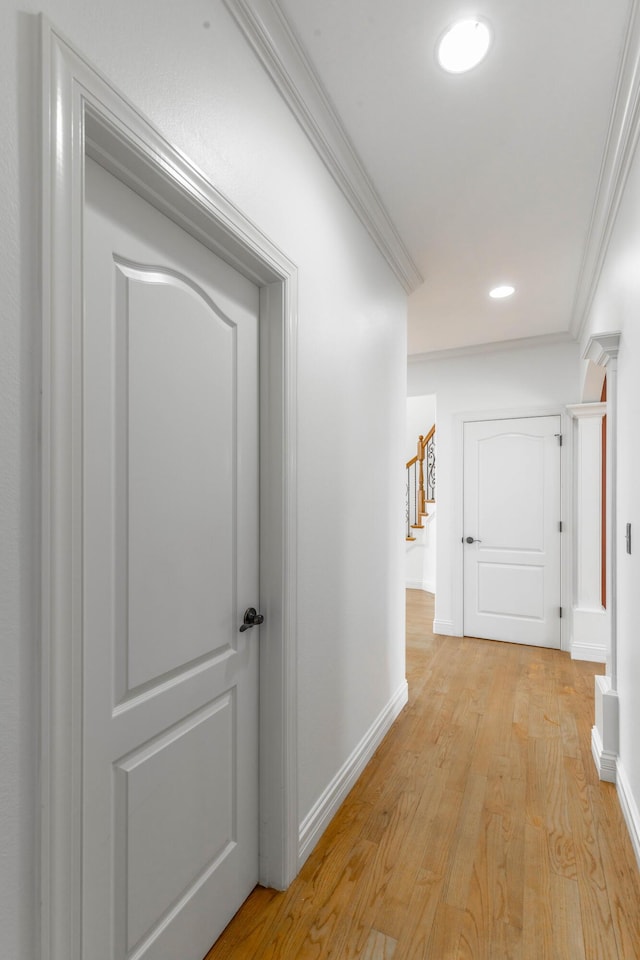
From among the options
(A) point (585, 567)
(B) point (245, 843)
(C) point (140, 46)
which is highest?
(C) point (140, 46)

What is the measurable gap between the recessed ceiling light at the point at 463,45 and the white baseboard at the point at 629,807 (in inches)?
104

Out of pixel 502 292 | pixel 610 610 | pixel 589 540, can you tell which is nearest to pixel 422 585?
pixel 589 540

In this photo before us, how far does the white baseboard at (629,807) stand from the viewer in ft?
5.67

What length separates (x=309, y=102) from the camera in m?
1.67

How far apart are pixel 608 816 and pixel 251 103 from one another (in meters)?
2.90

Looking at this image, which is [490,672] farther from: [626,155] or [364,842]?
[626,155]

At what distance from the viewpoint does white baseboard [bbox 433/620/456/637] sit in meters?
4.50

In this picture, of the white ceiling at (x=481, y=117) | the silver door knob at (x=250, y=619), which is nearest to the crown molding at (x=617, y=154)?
the white ceiling at (x=481, y=117)

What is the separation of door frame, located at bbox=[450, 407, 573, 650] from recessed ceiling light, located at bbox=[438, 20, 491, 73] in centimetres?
308

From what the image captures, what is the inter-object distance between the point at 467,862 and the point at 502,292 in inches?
128

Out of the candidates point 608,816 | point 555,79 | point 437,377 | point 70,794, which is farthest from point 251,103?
point 437,377

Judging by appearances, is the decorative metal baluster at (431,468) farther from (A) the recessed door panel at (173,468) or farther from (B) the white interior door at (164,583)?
(A) the recessed door panel at (173,468)

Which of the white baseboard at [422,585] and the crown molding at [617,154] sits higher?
the crown molding at [617,154]

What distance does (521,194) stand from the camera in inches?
90.8
